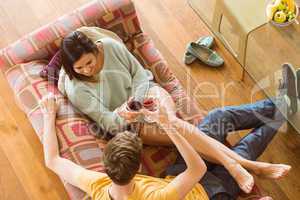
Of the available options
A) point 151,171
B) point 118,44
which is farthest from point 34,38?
point 151,171

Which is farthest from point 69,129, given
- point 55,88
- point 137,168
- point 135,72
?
point 137,168

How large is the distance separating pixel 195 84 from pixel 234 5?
440 millimetres

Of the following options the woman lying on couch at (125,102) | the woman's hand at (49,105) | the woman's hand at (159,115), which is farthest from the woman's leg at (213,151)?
the woman's hand at (49,105)

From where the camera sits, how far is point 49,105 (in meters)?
1.87

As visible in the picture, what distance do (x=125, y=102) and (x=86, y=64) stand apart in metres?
0.25

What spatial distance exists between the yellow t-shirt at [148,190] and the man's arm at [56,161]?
1.5 inches

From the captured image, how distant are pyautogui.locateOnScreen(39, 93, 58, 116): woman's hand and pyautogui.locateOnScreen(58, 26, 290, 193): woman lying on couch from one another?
0.26 ft

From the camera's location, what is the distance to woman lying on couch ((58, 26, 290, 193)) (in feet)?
5.77

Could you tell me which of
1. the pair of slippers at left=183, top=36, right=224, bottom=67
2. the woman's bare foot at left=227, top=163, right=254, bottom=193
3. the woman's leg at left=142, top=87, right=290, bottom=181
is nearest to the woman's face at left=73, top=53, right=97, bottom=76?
the woman's leg at left=142, top=87, right=290, bottom=181

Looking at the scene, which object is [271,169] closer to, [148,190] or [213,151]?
[213,151]

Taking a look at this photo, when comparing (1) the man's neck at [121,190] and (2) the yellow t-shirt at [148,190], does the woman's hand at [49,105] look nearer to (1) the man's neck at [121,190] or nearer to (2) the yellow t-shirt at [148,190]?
(2) the yellow t-shirt at [148,190]

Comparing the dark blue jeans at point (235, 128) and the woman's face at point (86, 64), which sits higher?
the woman's face at point (86, 64)

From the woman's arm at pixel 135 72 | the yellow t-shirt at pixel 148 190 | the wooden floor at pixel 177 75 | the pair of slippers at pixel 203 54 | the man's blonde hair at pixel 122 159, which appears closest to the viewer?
the man's blonde hair at pixel 122 159

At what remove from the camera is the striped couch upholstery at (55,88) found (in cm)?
184
